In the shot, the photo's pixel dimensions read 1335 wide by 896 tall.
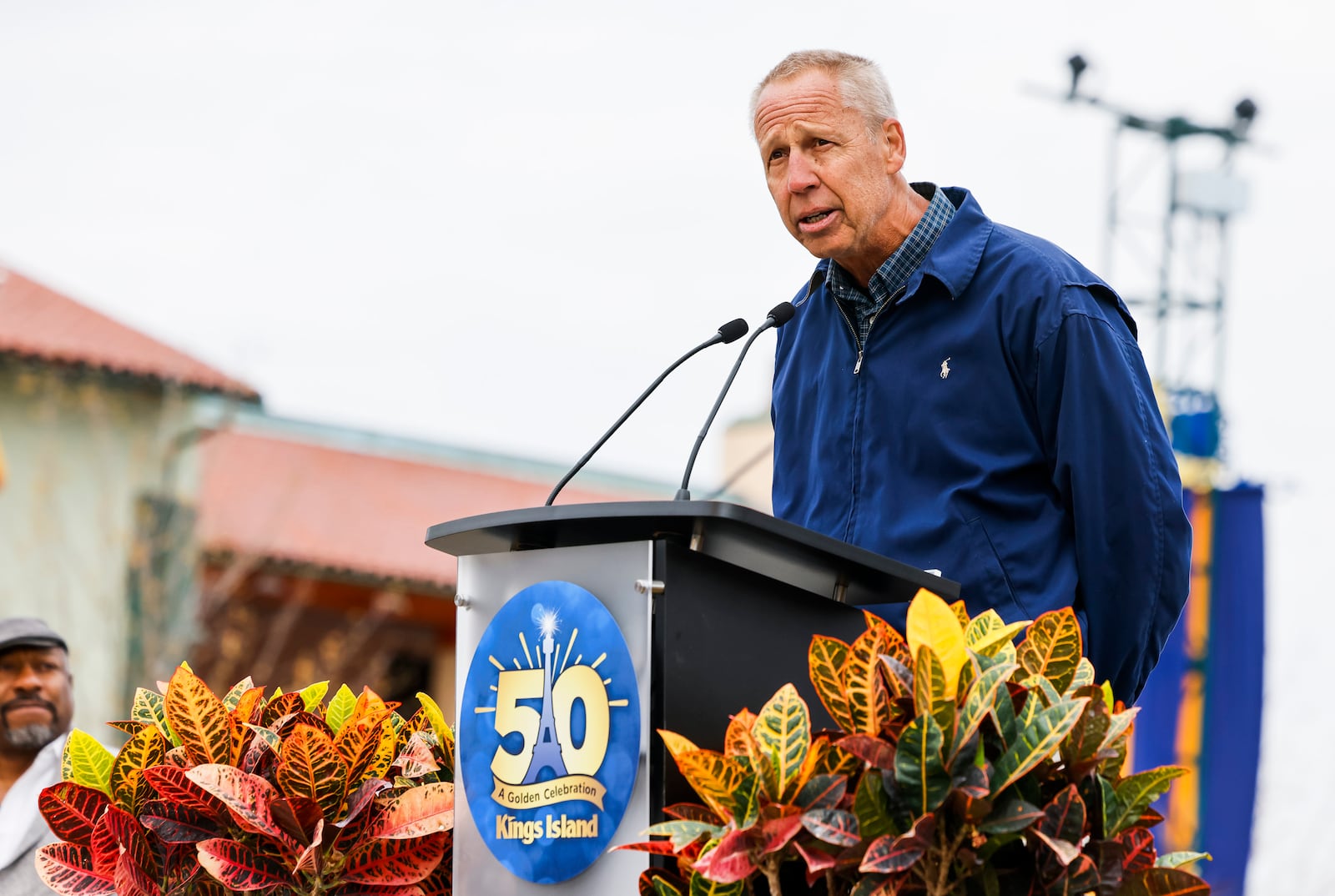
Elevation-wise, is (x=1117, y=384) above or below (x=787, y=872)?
above

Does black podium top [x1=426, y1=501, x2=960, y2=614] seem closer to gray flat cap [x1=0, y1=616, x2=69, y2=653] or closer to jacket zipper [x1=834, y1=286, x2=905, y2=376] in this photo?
jacket zipper [x1=834, y1=286, x2=905, y2=376]

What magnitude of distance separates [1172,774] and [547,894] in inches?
26.1

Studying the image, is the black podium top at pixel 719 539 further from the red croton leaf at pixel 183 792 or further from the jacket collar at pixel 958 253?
the jacket collar at pixel 958 253

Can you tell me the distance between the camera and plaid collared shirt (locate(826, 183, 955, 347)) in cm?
250

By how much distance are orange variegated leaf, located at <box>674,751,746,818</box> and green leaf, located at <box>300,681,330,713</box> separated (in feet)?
2.55

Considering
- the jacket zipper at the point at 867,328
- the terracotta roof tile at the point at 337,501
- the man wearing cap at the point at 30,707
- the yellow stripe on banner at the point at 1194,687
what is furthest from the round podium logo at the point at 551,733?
the terracotta roof tile at the point at 337,501

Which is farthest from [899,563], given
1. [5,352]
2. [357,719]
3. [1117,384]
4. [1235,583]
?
[5,352]

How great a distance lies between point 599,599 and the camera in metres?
1.91

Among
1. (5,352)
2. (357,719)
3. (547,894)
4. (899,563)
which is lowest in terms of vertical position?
(547,894)

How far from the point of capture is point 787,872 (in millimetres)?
1758

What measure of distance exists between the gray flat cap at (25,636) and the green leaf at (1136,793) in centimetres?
394

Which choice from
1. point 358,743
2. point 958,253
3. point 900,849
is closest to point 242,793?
point 358,743

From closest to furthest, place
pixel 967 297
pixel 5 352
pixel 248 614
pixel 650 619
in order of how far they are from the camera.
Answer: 1. pixel 650 619
2. pixel 967 297
3. pixel 5 352
4. pixel 248 614

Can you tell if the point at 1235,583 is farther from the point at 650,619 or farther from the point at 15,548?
the point at 15,548
